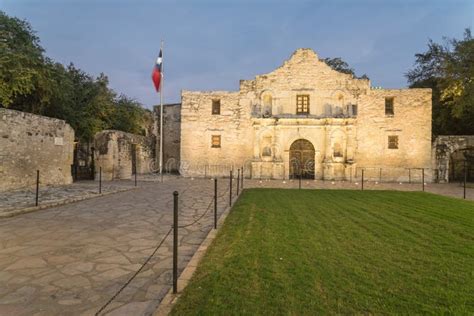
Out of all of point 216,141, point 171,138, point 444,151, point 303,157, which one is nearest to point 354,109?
point 303,157

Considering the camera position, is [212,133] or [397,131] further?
[212,133]

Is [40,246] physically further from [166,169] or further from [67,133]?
[166,169]

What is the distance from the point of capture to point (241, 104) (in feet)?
72.1

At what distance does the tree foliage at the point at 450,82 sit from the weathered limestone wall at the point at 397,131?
5.31 ft

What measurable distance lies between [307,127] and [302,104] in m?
1.77

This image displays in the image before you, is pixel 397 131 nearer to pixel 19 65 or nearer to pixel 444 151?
pixel 444 151

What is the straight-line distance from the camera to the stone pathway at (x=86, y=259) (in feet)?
9.85

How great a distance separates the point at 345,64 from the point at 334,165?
53.2ft

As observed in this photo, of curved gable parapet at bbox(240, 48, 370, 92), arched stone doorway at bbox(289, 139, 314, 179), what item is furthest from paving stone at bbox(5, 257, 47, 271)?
curved gable parapet at bbox(240, 48, 370, 92)

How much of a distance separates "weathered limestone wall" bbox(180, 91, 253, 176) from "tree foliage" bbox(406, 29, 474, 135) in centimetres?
1355

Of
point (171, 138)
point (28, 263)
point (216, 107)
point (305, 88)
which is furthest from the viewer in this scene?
point (171, 138)

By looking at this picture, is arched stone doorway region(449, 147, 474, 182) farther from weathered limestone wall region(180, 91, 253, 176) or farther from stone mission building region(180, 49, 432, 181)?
weathered limestone wall region(180, 91, 253, 176)

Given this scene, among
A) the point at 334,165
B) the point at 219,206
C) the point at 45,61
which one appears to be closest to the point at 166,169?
the point at 45,61

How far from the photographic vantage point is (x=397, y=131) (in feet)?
68.2
